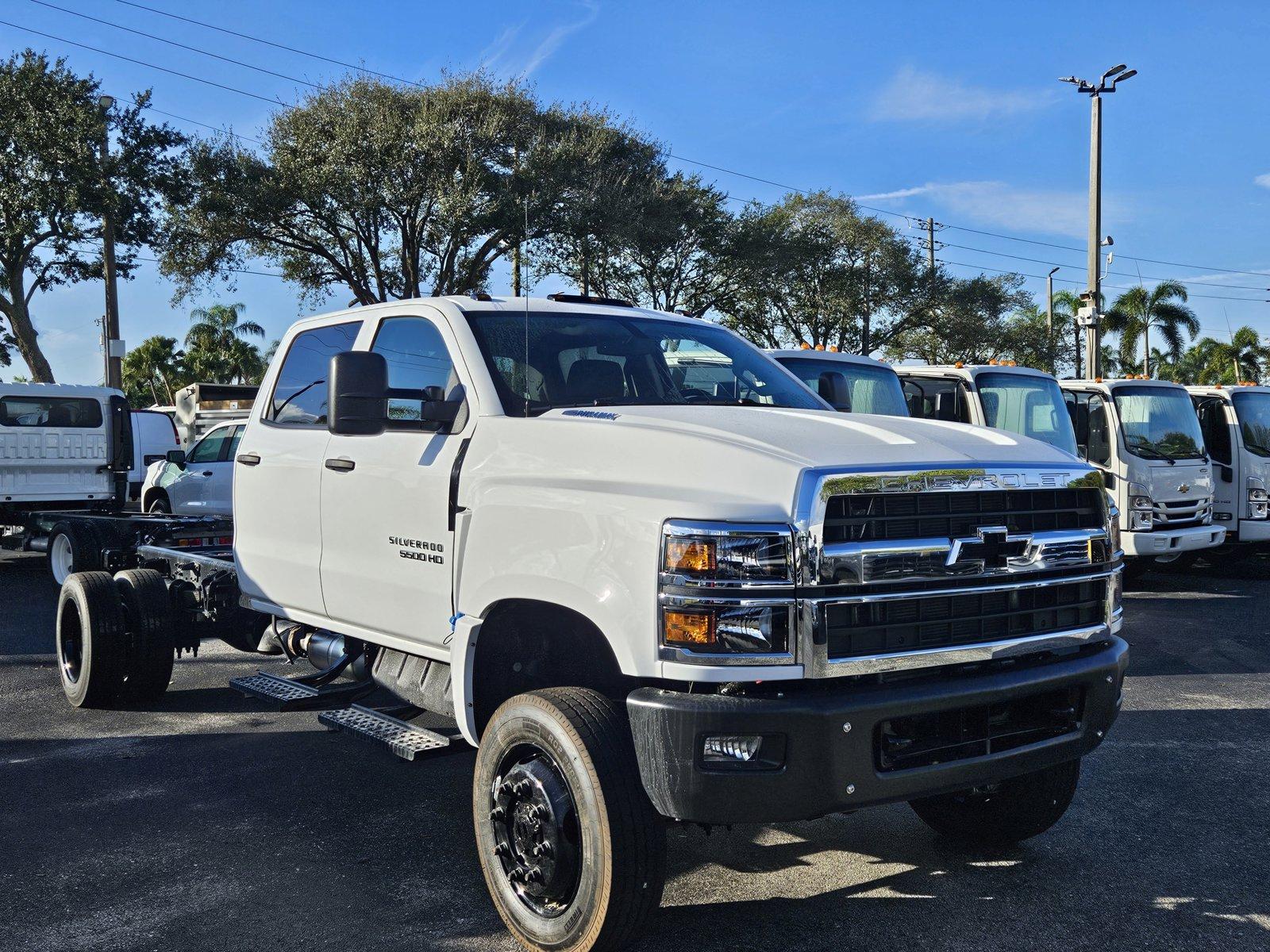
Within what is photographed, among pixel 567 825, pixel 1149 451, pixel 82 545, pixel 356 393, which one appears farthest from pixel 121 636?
pixel 1149 451

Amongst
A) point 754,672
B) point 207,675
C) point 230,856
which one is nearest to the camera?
point 754,672

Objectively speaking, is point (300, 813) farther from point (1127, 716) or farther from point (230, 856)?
point (1127, 716)

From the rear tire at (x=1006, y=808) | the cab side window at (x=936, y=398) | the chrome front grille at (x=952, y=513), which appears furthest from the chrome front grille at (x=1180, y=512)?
the chrome front grille at (x=952, y=513)

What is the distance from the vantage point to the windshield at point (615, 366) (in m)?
4.37

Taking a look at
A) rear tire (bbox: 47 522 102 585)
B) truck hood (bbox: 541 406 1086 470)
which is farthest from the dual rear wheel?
truck hood (bbox: 541 406 1086 470)

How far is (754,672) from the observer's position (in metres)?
3.19

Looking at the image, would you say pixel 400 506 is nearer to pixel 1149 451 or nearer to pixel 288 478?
pixel 288 478

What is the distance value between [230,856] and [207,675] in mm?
3642

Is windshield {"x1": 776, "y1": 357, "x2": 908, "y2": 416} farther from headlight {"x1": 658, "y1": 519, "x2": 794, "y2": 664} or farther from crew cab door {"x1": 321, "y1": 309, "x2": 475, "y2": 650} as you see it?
headlight {"x1": 658, "y1": 519, "x2": 794, "y2": 664}

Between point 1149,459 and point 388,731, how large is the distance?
10043 mm

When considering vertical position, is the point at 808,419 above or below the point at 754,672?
above

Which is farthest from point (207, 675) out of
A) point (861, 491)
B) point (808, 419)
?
point (861, 491)

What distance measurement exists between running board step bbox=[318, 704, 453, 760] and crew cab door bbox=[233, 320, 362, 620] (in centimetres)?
62

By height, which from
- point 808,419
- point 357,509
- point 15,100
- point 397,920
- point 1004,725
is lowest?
point 397,920
